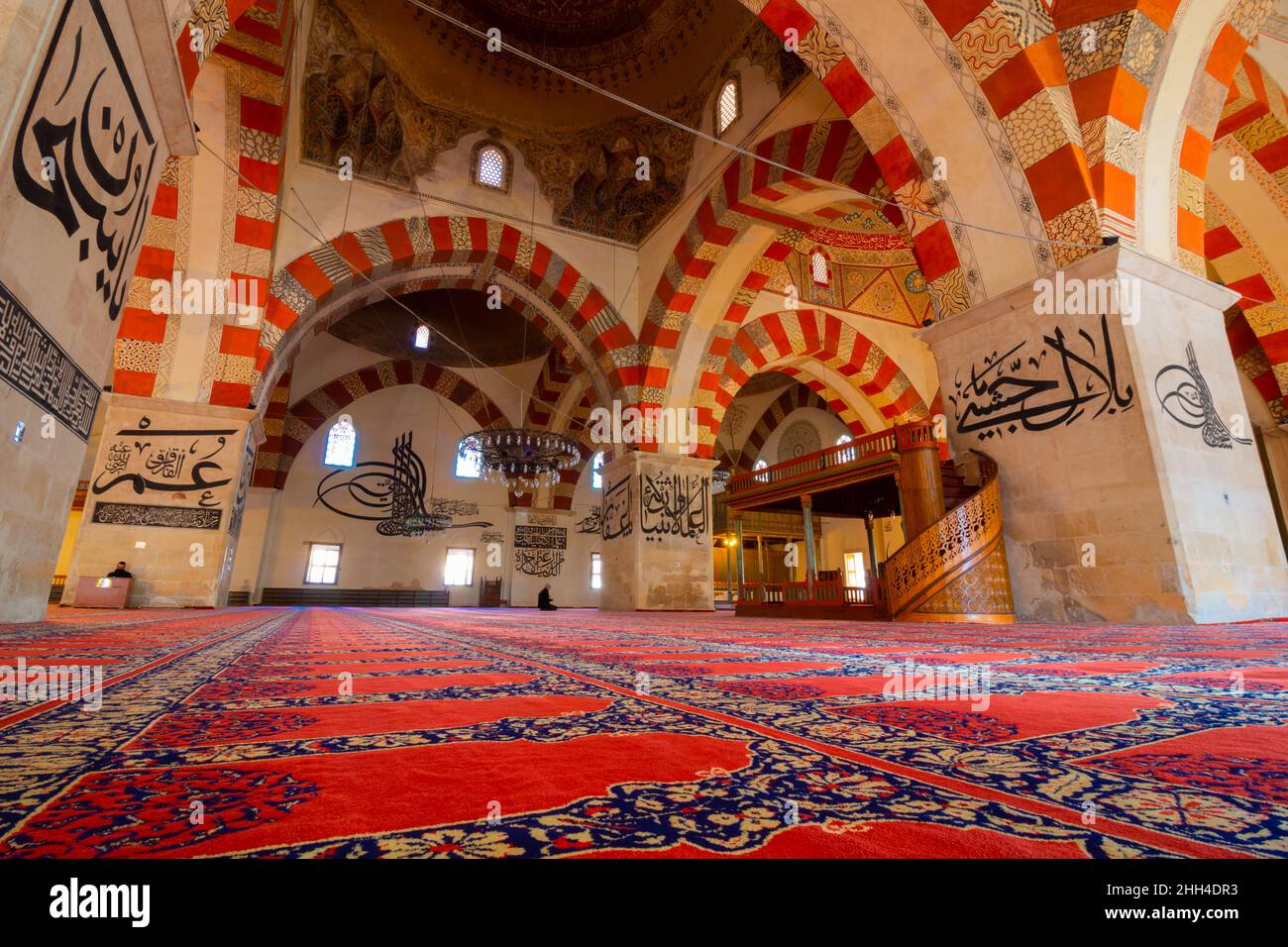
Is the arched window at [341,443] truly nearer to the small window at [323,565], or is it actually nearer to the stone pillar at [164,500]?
the small window at [323,565]

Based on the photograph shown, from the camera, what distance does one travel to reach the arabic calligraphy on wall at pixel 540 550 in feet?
45.0

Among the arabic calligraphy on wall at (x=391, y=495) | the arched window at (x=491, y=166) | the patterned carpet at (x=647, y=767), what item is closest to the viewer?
the patterned carpet at (x=647, y=767)

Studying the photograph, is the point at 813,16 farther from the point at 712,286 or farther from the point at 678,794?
the point at 678,794

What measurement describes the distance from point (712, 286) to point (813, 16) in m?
3.68

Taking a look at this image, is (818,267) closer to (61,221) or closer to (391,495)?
(391,495)

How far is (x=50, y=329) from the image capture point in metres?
2.87

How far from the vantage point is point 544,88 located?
9.44 meters

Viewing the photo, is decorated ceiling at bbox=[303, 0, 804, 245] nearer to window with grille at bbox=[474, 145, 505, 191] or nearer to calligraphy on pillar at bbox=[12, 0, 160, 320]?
window with grille at bbox=[474, 145, 505, 191]

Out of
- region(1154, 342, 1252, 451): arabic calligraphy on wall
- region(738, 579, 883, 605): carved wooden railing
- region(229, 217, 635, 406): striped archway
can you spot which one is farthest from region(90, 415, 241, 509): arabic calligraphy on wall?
region(1154, 342, 1252, 451): arabic calligraphy on wall

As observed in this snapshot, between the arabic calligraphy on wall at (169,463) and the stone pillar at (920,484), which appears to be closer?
the stone pillar at (920,484)

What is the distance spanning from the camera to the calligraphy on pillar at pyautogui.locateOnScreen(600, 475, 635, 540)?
29.2 feet

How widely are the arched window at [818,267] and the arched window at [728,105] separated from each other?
115 inches

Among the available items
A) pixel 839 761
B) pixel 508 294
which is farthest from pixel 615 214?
pixel 839 761

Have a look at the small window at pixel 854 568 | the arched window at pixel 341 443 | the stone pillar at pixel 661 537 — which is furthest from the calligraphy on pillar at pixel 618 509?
the small window at pixel 854 568
